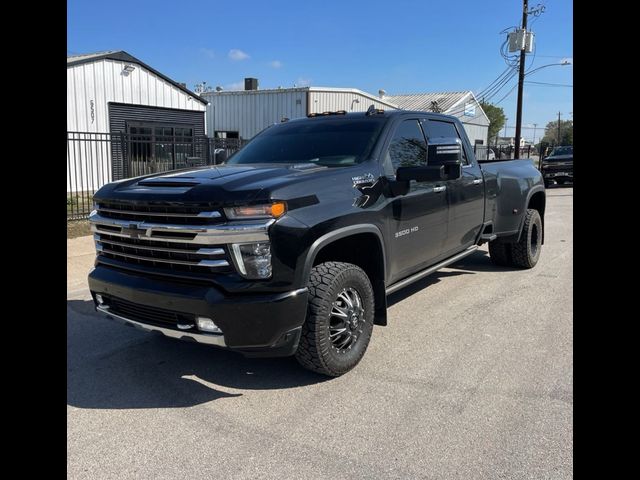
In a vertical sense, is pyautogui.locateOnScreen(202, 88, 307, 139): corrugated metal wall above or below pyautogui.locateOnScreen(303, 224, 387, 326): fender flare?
above

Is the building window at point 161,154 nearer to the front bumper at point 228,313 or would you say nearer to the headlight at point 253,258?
the front bumper at point 228,313

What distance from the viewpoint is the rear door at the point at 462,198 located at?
17.2ft

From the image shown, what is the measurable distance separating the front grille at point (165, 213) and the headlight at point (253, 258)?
0.23 metres

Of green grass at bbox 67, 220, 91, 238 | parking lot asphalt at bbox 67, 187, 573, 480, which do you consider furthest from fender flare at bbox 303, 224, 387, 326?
green grass at bbox 67, 220, 91, 238

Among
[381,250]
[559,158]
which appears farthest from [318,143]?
[559,158]

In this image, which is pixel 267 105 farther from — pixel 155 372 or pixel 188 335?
pixel 188 335

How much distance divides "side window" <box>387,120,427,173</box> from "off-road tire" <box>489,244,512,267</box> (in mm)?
2751

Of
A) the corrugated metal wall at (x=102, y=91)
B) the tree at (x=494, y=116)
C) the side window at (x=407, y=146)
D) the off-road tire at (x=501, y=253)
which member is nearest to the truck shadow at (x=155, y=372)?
the side window at (x=407, y=146)

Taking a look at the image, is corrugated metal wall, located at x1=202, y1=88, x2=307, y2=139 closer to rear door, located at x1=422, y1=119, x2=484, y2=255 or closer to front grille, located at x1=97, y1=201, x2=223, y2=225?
rear door, located at x1=422, y1=119, x2=484, y2=255

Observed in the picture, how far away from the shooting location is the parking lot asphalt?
2.79 metres

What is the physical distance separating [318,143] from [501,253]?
3798 millimetres

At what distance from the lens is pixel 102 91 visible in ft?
55.8

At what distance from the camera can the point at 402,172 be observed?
412 centimetres
